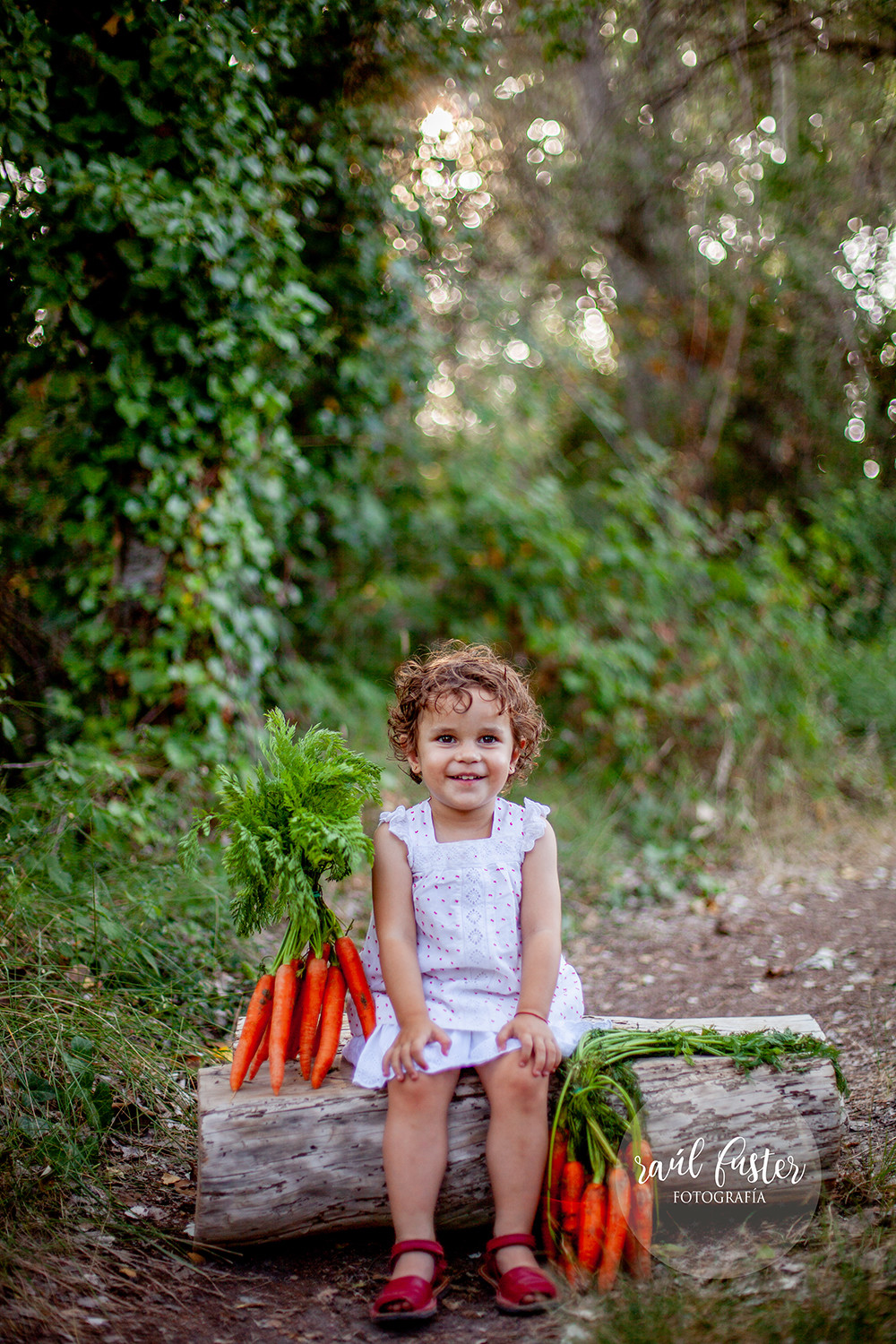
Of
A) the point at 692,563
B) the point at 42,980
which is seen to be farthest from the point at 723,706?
the point at 42,980

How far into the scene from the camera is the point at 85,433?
3654mm

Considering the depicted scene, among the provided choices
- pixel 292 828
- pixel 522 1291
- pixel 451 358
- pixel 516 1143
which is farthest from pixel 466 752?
pixel 451 358

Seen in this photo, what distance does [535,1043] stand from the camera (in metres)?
1.94

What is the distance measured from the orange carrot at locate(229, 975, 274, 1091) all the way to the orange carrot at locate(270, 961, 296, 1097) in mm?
35

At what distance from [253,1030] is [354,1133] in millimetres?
319

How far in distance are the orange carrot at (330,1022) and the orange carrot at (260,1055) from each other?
132 mm

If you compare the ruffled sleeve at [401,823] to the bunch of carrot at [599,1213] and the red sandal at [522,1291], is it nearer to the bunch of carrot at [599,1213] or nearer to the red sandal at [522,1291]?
the bunch of carrot at [599,1213]

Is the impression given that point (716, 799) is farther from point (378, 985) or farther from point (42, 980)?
point (42, 980)

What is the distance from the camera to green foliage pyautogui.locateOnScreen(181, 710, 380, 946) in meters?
2.09

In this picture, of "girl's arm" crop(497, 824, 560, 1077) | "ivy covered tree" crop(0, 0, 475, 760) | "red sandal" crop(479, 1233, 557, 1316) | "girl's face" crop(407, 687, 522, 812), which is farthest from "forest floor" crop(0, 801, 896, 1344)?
"ivy covered tree" crop(0, 0, 475, 760)

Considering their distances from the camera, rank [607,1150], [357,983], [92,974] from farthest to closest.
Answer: [92,974]
[357,983]
[607,1150]

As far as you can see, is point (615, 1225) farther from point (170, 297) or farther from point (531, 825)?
point (170, 297)

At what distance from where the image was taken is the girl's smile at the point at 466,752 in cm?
222

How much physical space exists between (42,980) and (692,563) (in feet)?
13.8
